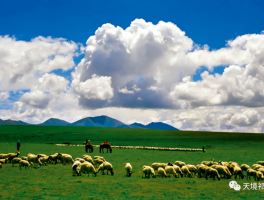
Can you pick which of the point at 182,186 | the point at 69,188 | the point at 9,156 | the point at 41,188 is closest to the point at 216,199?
the point at 182,186

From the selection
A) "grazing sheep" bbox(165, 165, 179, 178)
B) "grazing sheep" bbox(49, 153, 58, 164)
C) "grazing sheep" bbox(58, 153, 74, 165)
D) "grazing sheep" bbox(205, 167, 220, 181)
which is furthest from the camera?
"grazing sheep" bbox(49, 153, 58, 164)

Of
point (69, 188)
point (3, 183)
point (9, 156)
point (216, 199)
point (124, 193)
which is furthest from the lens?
point (9, 156)

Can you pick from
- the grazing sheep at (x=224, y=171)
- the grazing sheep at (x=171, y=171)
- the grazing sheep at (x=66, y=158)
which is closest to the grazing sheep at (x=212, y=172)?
the grazing sheep at (x=224, y=171)

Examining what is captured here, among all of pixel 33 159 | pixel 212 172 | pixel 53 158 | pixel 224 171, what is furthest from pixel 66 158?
pixel 224 171

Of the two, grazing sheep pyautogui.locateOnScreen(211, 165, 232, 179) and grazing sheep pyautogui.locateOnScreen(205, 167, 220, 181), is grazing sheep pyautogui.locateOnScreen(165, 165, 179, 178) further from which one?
grazing sheep pyautogui.locateOnScreen(211, 165, 232, 179)

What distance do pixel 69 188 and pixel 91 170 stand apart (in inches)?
193

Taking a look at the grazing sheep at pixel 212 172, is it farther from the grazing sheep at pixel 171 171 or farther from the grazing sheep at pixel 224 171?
the grazing sheep at pixel 171 171

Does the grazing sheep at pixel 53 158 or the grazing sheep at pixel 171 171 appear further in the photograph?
the grazing sheep at pixel 53 158

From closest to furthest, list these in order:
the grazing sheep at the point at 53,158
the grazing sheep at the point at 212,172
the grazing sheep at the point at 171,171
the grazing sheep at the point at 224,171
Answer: the grazing sheep at the point at 212,172 < the grazing sheep at the point at 224,171 < the grazing sheep at the point at 171,171 < the grazing sheep at the point at 53,158

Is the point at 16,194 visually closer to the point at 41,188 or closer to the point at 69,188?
the point at 41,188

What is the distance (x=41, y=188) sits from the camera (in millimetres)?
14891

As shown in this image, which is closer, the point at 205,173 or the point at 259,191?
the point at 259,191

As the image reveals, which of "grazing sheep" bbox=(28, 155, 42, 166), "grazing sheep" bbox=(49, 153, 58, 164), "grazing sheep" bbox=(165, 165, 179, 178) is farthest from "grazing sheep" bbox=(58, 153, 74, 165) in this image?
"grazing sheep" bbox=(165, 165, 179, 178)

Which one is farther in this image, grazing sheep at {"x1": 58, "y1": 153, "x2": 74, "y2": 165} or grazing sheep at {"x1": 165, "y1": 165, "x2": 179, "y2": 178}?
grazing sheep at {"x1": 58, "y1": 153, "x2": 74, "y2": 165}
